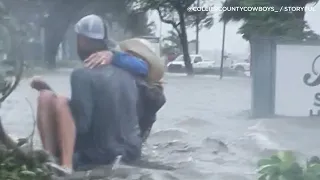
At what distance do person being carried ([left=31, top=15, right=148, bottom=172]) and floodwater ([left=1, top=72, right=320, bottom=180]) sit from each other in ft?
0.54

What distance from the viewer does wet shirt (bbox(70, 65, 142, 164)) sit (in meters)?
5.61

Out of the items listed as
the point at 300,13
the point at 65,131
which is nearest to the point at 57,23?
the point at 65,131

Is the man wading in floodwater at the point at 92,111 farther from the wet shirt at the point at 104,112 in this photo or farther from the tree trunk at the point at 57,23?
the tree trunk at the point at 57,23

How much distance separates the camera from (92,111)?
223 inches

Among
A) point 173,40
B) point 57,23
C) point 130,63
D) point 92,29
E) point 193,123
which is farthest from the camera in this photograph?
point 193,123

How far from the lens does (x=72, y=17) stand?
21.8 feet

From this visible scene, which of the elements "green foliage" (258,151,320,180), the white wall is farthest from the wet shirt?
the white wall

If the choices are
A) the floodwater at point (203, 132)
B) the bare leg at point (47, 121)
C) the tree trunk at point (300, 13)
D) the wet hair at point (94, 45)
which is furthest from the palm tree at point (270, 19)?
the bare leg at point (47, 121)

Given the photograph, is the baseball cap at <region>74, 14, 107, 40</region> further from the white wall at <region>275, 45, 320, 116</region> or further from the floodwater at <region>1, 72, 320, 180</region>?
the white wall at <region>275, 45, 320, 116</region>

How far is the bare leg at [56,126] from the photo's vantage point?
5.48 m

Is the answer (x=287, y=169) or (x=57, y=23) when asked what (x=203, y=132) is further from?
(x=287, y=169)

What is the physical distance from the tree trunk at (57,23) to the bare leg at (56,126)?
121 centimetres

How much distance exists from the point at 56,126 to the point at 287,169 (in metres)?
1.33

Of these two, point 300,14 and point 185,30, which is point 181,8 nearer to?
point 185,30
